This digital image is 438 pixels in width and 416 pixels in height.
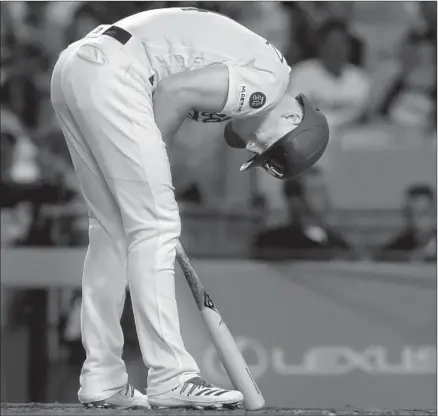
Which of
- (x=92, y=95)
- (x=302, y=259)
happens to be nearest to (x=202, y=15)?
(x=92, y=95)

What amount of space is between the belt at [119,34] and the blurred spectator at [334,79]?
3.31 meters

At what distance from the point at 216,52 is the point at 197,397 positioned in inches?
50.3

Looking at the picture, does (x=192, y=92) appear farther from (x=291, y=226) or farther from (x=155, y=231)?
(x=291, y=226)

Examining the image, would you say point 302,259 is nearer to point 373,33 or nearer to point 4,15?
point 373,33

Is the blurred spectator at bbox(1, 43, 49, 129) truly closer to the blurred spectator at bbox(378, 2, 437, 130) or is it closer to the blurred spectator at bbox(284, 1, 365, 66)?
the blurred spectator at bbox(284, 1, 365, 66)

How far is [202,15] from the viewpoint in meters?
3.92

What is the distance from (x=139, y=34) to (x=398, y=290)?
2.81 m

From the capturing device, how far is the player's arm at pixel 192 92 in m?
3.77

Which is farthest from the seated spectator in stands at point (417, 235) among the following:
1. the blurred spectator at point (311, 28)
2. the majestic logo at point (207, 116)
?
the majestic logo at point (207, 116)

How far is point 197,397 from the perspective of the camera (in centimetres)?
365

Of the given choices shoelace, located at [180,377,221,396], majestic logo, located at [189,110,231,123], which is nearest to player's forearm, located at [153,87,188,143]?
majestic logo, located at [189,110,231,123]

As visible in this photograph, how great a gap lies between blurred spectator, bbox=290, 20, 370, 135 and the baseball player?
3110 millimetres

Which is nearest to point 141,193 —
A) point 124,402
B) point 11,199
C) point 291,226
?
point 124,402

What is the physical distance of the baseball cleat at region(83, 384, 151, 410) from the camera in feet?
13.0
